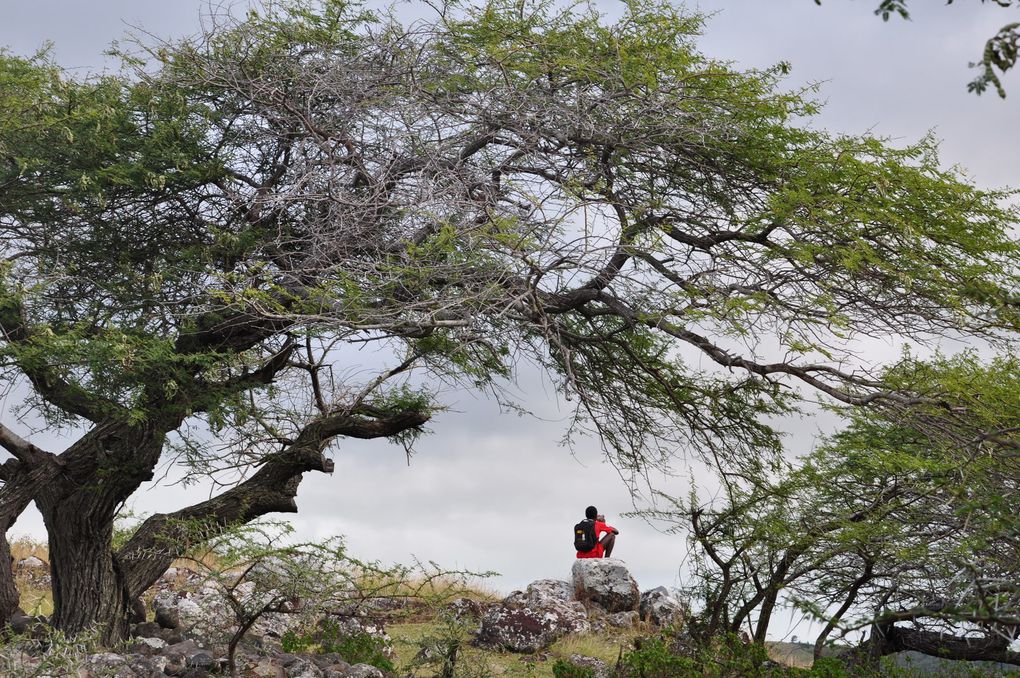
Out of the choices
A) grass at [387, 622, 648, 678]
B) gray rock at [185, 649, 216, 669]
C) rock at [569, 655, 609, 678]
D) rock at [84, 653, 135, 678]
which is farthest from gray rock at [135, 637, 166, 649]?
rock at [569, 655, 609, 678]

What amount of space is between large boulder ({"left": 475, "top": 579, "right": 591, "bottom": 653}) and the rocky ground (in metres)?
0.01

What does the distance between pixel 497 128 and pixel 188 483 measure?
4.95 metres

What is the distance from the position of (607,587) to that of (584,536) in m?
1.41

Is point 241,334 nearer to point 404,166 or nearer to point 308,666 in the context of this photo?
point 404,166

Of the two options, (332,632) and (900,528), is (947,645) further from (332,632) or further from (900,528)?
(332,632)

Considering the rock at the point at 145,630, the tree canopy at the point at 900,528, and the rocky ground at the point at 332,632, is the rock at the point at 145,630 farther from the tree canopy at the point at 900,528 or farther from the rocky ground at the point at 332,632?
the tree canopy at the point at 900,528

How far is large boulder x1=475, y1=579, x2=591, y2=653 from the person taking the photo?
12805 millimetres

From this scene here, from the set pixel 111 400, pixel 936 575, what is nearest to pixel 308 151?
pixel 111 400

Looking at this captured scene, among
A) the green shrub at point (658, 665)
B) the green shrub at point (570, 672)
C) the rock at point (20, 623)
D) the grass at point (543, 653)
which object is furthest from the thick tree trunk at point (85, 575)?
the green shrub at point (658, 665)

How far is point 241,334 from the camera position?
1169cm

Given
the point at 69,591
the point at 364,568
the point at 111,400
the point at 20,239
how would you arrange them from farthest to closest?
1. the point at 20,239
2. the point at 69,591
3. the point at 111,400
4. the point at 364,568

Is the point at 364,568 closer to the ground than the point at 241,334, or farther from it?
closer to the ground

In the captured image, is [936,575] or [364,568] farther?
[364,568]

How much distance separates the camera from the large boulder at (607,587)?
15.1m
